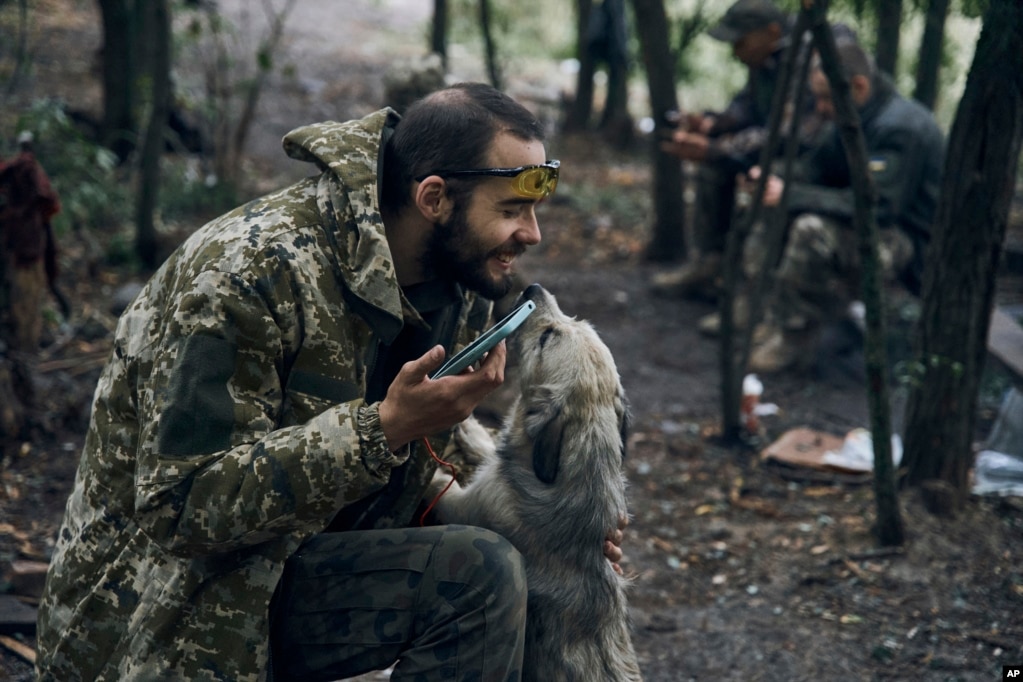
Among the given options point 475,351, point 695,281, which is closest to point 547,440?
point 475,351

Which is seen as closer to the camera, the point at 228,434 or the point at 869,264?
the point at 228,434

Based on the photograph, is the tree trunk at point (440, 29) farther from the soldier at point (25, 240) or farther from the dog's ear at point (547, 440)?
the dog's ear at point (547, 440)

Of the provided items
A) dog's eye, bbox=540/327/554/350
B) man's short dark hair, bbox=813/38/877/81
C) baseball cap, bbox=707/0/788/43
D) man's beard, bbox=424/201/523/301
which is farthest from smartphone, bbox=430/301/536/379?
baseball cap, bbox=707/0/788/43

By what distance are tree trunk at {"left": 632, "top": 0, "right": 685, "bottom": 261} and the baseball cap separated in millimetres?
1016

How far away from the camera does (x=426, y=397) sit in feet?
8.45

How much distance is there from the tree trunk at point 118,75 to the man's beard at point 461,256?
24.9 ft

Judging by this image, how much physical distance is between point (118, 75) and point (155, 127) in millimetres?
2565

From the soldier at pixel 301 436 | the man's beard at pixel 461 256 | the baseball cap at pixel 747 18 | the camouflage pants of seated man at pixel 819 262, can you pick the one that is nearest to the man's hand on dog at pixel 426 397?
the soldier at pixel 301 436

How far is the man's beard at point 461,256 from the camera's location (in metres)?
3.17

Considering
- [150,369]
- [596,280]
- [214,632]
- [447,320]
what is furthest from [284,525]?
[596,280]

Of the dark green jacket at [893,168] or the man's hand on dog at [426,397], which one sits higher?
the man's hand on dog at [426,397]

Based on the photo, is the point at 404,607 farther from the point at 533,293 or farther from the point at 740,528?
the point at 740,528

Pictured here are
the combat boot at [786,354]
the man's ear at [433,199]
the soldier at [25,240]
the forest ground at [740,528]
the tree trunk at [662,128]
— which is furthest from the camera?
the tree trunk at [662,128]

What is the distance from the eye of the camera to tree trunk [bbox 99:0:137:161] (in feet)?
31.4
